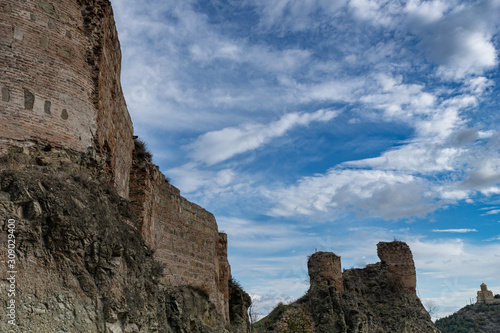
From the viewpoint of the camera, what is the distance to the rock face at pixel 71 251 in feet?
18.6

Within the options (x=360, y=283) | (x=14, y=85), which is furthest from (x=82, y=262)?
(x=360, y=283)

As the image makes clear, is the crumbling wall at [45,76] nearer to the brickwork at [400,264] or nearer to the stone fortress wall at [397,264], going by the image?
the stone fortress wall at [397,264]

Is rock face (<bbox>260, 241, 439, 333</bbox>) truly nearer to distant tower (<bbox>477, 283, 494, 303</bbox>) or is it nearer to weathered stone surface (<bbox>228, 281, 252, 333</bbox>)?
weathered stone surface (<bbox>228, 281, 252, 333</bbox>)

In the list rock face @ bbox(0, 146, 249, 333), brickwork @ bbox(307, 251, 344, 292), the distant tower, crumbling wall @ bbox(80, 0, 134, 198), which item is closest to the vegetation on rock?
the distant tower

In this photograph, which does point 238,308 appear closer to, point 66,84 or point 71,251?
point 66,84

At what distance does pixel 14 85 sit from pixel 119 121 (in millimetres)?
3831

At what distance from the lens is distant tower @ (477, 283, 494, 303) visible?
210ft

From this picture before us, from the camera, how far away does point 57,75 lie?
8.07 metres

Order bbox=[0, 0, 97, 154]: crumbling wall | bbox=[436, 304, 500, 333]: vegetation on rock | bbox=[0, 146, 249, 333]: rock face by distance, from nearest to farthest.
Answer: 1. bbox=[0, 146, 249, 333]: rock face
2. bbox=[0, 0, 97, 154]: crumbling wall
3. bbox=[436, 304, 500, 333]: vegetation on rock

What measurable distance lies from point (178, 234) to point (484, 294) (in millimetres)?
62443

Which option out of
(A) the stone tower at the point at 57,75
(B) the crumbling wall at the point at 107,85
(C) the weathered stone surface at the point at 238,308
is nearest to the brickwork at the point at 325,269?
(C) the weathered stone surface at the point at 238,308

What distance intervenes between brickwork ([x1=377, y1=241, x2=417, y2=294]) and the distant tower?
40.0 m

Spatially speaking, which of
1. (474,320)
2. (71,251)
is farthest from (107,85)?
(474,320)

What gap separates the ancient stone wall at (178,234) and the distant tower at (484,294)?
5712 centimetres
